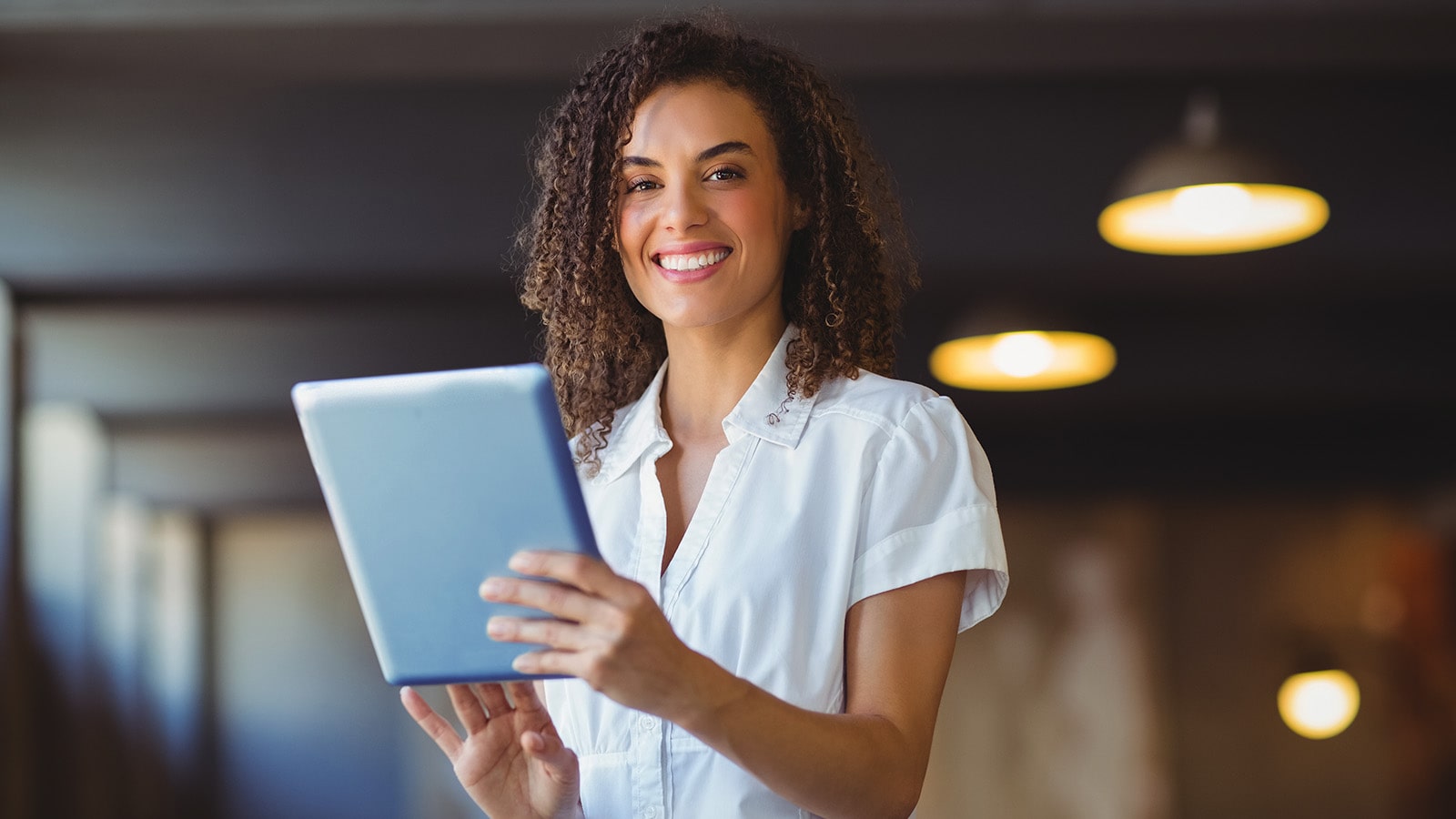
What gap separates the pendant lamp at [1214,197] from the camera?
3.60 m

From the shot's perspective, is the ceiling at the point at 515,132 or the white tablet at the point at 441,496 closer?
the white tablet at the point at 441,496

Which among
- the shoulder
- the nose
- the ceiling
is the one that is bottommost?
the shoulder

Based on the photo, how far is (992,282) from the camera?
540 centimetres

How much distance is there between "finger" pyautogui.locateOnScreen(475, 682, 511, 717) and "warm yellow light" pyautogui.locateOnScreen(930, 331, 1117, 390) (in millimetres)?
3726

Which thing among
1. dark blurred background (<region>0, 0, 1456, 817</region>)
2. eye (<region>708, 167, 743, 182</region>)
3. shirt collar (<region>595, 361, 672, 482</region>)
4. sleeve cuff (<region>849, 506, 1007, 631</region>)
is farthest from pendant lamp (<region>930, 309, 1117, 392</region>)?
sleeve cuff (<region>849, 506, 1007, 631</region>)

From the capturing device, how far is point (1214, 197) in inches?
143

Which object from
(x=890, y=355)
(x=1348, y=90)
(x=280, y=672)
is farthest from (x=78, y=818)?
(x=890, y=355)

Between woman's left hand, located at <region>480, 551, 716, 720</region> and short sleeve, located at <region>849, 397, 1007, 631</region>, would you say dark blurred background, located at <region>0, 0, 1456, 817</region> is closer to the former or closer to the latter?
short sleeve, located at <region>849, 397, 1007, 631</region>

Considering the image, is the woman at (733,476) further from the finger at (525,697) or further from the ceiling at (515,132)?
the ceiling at (515,132)

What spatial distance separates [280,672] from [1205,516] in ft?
21.1

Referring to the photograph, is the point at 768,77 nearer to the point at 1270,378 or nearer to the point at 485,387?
the point at 485,387

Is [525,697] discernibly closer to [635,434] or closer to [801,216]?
[635,434]

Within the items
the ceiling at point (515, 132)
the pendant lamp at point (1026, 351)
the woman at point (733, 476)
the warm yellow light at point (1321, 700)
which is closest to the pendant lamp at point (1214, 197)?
the ceiling at point (515, 132)

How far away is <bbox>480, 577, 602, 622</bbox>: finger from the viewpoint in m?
1.13
